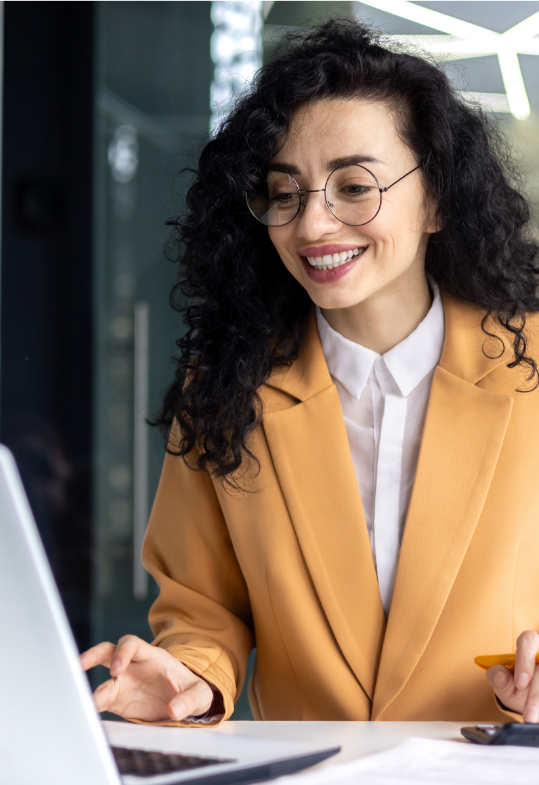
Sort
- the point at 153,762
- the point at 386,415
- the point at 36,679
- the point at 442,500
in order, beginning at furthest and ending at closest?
the point at 386,415, the point at 442,500, the point at 153,762, the point at 36,679

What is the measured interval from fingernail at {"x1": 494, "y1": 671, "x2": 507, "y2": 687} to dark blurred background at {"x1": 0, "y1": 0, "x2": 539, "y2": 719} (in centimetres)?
180

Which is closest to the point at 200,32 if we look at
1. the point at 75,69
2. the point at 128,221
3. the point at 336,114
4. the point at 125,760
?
the point at 75,69

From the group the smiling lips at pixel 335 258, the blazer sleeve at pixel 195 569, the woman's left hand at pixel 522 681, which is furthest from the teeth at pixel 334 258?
the woman's left hand at pixel 522 681

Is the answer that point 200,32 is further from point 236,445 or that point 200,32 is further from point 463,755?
point 463,755

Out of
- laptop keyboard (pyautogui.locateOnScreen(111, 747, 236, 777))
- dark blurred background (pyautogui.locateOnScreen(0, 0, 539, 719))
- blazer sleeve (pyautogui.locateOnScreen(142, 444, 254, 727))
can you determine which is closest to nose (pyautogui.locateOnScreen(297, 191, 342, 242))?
blazer sleeve (pyautogui.locateOnScreen(142, 444, 254, 727))

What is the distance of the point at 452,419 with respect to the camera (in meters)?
1.32

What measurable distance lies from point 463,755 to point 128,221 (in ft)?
7.45

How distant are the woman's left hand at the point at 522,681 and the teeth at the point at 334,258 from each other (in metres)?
0.66

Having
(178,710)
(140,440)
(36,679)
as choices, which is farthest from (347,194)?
(140,440)

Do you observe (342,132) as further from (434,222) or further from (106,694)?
(106,694)

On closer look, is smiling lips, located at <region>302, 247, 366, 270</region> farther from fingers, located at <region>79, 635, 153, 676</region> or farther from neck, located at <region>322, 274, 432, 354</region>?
fingers, located at <region>79, 635, 153, 676</region>

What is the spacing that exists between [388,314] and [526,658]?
67 cm

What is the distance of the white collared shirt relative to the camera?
1.32 meters

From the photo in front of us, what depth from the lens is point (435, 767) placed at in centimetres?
75
